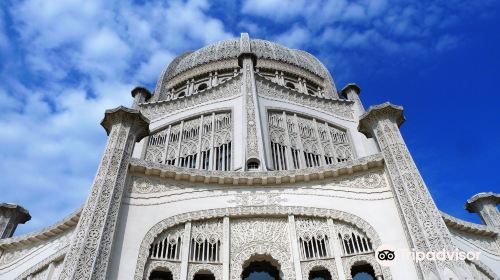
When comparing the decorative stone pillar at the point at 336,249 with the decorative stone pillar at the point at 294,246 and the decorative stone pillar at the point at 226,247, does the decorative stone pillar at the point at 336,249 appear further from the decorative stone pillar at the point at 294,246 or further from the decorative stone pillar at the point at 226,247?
the decorative stone pillar at the point at 226,247

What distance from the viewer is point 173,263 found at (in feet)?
30.2

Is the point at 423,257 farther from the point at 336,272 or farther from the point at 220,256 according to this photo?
the point at 220,256

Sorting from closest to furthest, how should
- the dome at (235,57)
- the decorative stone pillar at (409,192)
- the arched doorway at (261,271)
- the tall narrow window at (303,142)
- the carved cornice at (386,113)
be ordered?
1. the decorative stone pillar at (409,192)
2. the arched doorway at (261,271)
3. the carved cornice at (386,113)
4. the tall narrow window at (303,142)
5. the dome at (235,57)

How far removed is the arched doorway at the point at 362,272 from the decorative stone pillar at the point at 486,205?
5915 millimetres

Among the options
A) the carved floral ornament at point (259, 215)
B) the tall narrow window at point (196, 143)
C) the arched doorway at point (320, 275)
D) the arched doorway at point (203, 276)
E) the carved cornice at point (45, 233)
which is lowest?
the arched doorway at point (320, 275)

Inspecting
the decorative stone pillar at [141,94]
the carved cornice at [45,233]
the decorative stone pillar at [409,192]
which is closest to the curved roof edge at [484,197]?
the decorative stone pillar at [409,192]

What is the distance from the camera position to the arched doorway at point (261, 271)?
373 inches

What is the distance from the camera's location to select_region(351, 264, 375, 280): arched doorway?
30.5 ft

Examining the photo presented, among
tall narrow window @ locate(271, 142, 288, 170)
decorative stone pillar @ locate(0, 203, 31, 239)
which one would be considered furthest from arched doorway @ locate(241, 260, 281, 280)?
decorative stone pillar @ locate(0, 203, 31, 239)

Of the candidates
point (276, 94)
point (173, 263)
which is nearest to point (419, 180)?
point (173, 263)

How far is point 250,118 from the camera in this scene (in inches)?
648

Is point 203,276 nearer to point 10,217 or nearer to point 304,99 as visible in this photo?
point 10,217

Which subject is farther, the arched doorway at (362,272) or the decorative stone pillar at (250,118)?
the decorative stone pillar at (250,118)

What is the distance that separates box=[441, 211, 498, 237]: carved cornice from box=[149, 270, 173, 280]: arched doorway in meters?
6.75
